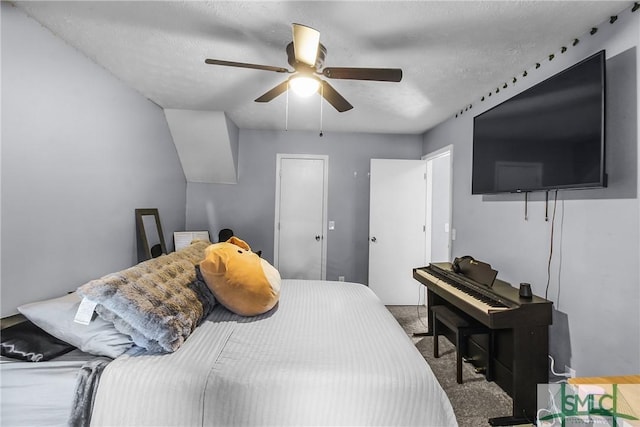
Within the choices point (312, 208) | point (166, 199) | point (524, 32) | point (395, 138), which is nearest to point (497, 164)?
point (524, 32)

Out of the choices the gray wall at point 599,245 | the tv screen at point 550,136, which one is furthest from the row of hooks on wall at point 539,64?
the tv screen at point 550,136

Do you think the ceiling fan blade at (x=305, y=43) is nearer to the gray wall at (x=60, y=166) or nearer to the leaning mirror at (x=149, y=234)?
the gray wall at (x=60, y=166)

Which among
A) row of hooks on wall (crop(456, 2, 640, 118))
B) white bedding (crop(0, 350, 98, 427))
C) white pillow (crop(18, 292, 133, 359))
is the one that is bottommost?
white bedding (crop(0, 350, 98, 427))

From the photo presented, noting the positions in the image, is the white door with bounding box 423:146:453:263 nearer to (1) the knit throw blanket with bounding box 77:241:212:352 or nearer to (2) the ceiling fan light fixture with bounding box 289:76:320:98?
(2) the ceiling fan light fixture with bounding box 289:76:320:98

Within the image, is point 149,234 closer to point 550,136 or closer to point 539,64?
point 550,136

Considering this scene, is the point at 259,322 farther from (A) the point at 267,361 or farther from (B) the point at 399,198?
(B) the point at 399,198

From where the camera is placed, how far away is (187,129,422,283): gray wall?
421cm

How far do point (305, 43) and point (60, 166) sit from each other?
70.9 inches

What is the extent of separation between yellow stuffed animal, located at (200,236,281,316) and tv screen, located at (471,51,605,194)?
6.25ft

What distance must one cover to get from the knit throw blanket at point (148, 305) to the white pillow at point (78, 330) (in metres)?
0.04

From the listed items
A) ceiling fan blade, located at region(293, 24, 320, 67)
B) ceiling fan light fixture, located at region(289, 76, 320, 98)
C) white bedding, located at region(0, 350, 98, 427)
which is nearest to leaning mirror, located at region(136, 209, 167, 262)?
white bedding, located at region(0, 350, 98, 427)

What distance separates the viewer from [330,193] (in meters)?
4.27

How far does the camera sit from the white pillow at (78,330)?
1244 mm

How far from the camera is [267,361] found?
121cm
